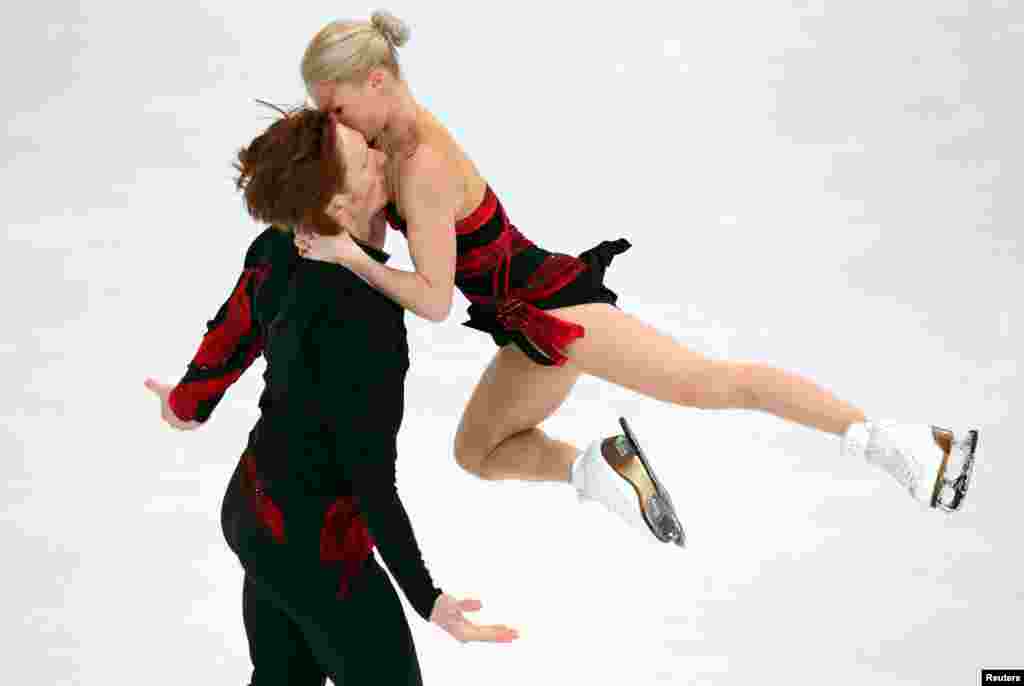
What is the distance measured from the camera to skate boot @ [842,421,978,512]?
13.1 ft

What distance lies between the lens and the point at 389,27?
12.4ft

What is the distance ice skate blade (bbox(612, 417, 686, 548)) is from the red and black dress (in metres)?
0.37

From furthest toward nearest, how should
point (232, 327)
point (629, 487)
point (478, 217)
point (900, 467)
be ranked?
point (629, 487) < point (478, 217) < point (900, 467) < point (232, 327)

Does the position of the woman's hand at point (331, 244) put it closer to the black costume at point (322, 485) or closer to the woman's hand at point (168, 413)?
the black costume at point (322, 485)

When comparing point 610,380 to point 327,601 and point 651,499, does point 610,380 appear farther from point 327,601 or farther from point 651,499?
point 327,601

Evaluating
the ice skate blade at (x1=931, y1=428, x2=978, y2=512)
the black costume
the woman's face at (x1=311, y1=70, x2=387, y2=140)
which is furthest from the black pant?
the ice skate blade at (x1=931, y1=428, x2=978, y2=512)

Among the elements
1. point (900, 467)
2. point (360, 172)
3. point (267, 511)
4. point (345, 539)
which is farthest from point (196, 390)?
point (900, 467)

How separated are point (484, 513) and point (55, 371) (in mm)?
2162

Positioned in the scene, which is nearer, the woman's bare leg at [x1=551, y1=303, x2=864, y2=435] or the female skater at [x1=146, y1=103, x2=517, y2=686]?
the female skater at [x1=146, y1=103, x2=517, y2=686]

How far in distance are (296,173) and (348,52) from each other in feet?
2.01

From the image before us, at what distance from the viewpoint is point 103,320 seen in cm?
732

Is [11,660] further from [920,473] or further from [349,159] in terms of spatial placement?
[920,473]

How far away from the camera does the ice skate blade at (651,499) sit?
4367mm

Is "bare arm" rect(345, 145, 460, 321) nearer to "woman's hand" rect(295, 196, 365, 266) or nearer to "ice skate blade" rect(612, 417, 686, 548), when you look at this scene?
"woman's hand" rect(295, 196, 365, 266)
